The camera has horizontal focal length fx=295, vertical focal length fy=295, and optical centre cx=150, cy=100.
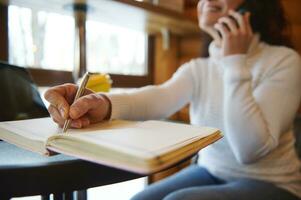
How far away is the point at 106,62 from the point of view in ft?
4.63

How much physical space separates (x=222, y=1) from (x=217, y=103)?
328 millimetres

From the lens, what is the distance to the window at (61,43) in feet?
3.52

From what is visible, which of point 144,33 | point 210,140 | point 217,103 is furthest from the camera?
point 144,33

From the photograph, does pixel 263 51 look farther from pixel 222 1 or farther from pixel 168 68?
pixel 168 68

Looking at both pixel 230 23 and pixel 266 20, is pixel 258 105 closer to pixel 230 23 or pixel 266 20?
pixel 230 23

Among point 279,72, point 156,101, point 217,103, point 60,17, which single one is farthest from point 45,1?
point 279,72

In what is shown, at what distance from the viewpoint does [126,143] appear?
1.15ft

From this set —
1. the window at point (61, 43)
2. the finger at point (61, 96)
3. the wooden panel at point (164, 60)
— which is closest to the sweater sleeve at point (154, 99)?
the finger at point (61, 96)

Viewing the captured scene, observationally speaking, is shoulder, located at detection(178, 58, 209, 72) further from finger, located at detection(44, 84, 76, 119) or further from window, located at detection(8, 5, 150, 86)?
finger, located at detection(44, 84, 76, 119)

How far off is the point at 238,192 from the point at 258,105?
0.78 feet

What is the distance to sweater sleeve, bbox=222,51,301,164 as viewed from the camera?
29.4 inches

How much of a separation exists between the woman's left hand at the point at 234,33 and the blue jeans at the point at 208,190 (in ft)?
1.16

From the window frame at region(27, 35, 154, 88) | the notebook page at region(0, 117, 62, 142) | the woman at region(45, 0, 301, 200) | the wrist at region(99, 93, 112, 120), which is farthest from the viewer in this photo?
the window frame at region(27, 35, 154, 88)

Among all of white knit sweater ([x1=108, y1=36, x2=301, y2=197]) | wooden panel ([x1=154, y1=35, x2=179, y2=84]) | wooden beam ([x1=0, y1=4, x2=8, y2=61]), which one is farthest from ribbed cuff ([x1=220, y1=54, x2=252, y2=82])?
wooden panel ([x1=154, y1=35, x2=179, y2=84])
